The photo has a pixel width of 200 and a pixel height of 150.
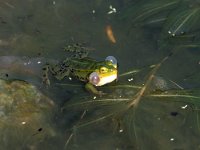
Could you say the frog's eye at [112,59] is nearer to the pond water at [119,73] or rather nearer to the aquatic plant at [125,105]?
the pond water at [119,73]

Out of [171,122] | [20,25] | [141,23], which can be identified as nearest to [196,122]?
[171,122]

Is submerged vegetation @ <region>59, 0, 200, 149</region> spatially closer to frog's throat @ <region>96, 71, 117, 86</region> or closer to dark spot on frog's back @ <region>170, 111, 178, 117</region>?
dark spot on frog's back @ <region>170, 111, 178, 117</region>

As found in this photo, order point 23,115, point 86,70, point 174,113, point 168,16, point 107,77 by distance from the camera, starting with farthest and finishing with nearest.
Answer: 1. point 168,16
2. point 86,70
3. point 107,77
4. point 174,113
5. point 23,115

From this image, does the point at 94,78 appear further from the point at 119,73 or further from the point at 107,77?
the point at 119,73

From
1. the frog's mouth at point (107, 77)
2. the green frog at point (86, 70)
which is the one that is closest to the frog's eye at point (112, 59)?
the green frog at point (86, 70)

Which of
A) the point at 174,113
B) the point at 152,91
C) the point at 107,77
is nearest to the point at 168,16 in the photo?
the point at 152,91

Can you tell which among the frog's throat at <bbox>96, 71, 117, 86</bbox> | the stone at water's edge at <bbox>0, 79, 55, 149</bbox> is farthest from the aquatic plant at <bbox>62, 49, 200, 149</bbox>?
the stone at water's edge at <bbox>0, 79, 55, 149</bbox>

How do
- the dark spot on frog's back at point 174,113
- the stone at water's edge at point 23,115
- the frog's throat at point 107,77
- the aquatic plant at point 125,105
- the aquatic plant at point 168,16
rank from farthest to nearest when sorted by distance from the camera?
the aquatic plant at point 168,16, the frog's throat at point 107,77, the dark spot on frog's back at point 174,113, the aquatic plant at point 125,105, the stone at water's edge at point 23,115
